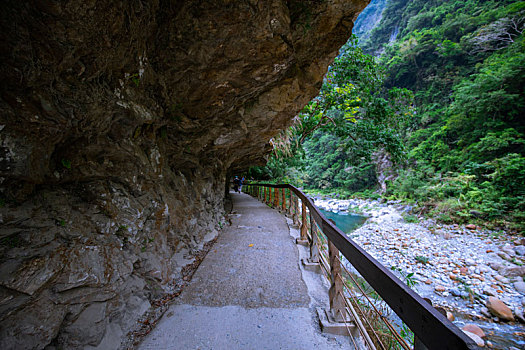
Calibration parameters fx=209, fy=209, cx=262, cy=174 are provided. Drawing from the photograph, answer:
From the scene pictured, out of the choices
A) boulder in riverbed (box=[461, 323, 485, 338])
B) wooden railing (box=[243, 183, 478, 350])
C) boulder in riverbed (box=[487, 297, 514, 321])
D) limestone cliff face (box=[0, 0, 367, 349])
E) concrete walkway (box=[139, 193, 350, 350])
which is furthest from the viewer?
boulder in riverbed (box=[487, 297, 514, 321])

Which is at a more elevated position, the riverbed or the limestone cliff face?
the limestone cliff face

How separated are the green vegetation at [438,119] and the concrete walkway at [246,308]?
4948 millimetres

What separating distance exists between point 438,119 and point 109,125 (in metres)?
25.8

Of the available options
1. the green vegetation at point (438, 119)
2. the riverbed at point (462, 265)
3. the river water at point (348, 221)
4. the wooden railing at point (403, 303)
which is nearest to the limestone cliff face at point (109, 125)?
the wooden railing at point (403, 303)

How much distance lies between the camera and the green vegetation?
741 centimetres

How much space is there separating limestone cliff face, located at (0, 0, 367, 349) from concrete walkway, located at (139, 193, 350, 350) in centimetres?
42

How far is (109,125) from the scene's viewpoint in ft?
7.04

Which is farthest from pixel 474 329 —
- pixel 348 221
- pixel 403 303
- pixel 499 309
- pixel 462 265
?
pixel 348 221

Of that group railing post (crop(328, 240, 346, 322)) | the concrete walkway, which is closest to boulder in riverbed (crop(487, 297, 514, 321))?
the concrete walkway

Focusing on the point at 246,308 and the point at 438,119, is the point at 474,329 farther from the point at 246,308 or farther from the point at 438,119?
the point at 438,119

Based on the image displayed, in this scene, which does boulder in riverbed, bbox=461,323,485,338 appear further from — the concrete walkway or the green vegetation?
the concrete walkway

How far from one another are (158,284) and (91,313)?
92cm

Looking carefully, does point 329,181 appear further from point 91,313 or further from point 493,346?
point 91,313

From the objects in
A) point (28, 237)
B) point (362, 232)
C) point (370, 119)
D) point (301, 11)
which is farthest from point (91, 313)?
point (362, 232)
